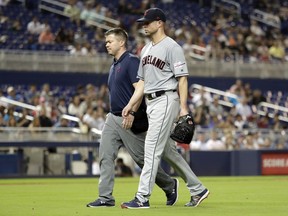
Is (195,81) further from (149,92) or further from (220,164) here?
(149,92)

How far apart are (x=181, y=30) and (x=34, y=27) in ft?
17.9

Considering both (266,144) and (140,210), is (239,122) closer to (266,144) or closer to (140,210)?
(266,144)

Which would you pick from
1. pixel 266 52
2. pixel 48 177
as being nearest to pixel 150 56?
pixel 48 177

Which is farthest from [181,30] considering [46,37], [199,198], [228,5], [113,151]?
[199,198]

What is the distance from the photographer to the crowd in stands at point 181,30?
29.8 meters

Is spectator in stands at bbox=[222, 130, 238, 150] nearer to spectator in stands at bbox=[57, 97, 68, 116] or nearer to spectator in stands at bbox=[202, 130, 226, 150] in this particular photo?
spectator in stands at bbox=[202, 130, 226, 150]

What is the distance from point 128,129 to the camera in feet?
36.4

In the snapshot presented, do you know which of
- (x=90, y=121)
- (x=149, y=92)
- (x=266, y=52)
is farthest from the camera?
(x=266, y=52)

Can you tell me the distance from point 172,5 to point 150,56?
970 inches

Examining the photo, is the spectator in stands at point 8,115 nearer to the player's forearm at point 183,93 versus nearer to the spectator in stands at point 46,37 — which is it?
the spectator in stands at point 46,37

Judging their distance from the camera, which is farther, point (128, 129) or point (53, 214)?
point (128, 129)

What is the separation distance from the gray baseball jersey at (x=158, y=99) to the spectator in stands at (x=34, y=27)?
63.4ft

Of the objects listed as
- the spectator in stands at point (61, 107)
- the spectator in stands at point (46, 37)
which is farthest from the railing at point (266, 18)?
the spectator in stands at point (61, 107)

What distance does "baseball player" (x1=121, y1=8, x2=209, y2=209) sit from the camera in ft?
34.6
